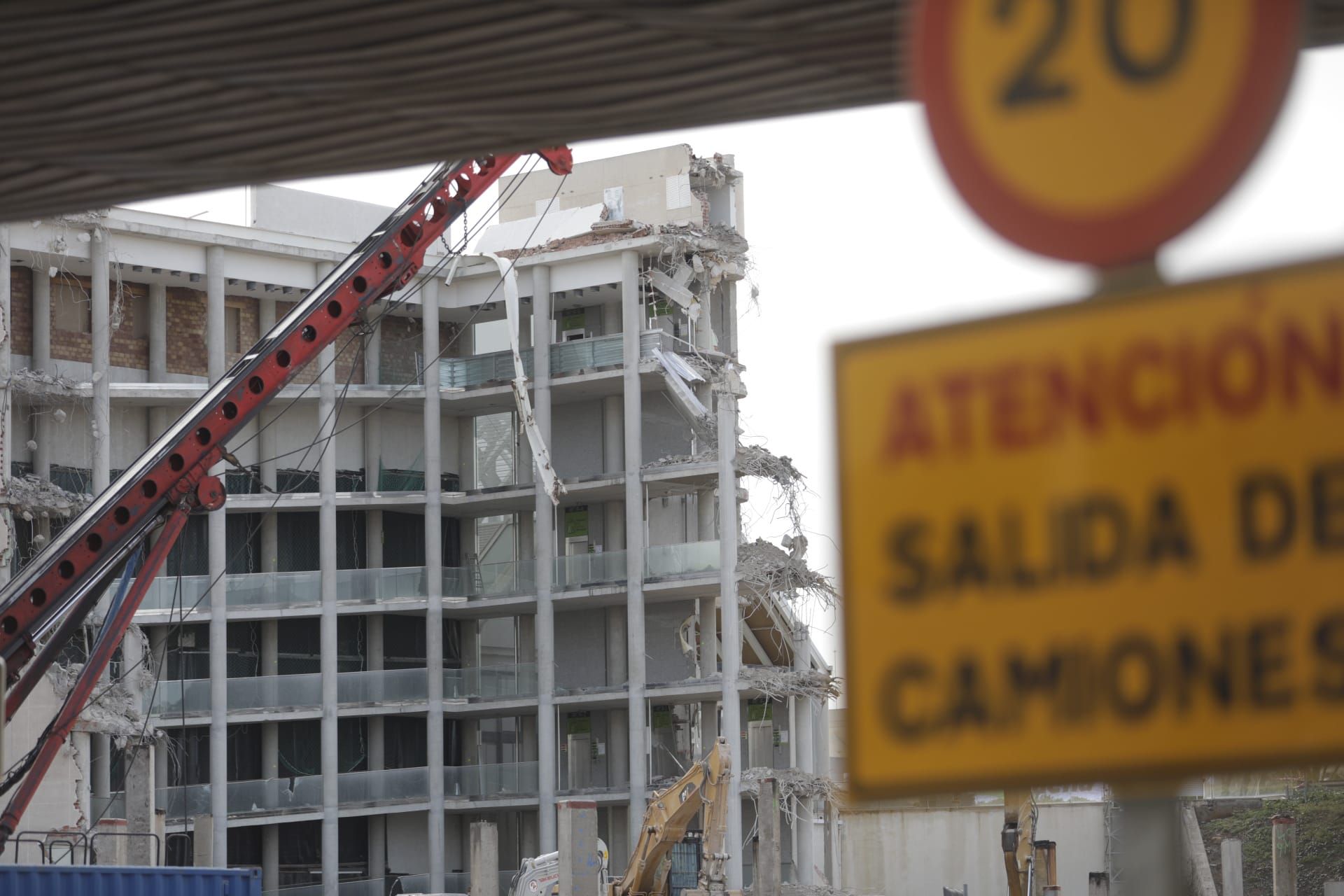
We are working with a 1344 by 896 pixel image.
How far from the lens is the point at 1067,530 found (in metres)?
2.21

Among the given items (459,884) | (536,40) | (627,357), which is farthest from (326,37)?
(459,884)

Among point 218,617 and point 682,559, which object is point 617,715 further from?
point 218,617

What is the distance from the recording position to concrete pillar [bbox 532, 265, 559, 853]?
52000 mm

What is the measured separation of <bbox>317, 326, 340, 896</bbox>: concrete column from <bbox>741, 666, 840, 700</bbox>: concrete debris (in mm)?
11269

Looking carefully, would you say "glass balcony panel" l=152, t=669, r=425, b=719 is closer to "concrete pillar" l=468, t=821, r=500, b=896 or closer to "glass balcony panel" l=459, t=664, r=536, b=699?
"glass balcony panel" l=459, t=664, r=536, b=699

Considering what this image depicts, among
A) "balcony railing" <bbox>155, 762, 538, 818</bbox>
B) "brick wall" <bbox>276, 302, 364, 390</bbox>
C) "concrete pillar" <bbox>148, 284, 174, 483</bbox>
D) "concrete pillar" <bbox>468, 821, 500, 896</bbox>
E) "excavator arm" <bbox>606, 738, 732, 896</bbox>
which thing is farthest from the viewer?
"brick wall" <bbox>276, 302, 364, 390</bbox>

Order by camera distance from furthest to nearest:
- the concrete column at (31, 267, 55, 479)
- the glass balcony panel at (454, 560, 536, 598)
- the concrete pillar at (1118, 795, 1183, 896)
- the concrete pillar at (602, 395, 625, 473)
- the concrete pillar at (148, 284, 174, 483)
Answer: the concrete pillar at (602, 395, 625, 473) < the glass balcony panel at (454, 560, 536, 598) < the concrete pillar at (148, 284, 174, 483) < the concrete column at (31, 267, 55, 479) < the concrete pillar at (1118, 795, 1183, 896)

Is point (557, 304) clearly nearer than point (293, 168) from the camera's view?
No

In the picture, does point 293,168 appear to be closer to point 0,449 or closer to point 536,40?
point 536,40

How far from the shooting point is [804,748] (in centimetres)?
5212

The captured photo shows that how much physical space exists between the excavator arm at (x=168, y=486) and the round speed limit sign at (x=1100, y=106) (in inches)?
762

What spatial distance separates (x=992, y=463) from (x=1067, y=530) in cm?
12

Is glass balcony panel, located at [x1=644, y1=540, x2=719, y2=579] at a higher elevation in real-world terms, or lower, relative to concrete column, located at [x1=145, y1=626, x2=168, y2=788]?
higher

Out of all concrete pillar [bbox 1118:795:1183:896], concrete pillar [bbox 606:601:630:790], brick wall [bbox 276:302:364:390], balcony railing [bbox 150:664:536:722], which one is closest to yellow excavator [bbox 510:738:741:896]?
concrete pillar [bbox 606:601:630:790]
